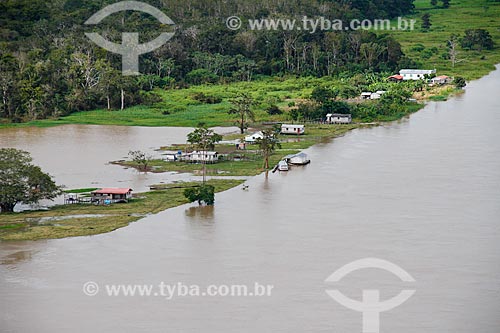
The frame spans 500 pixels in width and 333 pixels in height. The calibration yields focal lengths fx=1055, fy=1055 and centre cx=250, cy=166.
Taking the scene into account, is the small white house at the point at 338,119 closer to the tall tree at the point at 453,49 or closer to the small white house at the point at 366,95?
the small white house at the point at 366,95

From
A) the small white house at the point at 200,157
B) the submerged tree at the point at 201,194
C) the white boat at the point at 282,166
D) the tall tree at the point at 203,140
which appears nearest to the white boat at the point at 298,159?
the white boat at the point at 282,166

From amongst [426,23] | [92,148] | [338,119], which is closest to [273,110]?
[338,119]

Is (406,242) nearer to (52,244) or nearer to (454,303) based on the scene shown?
(454,303)

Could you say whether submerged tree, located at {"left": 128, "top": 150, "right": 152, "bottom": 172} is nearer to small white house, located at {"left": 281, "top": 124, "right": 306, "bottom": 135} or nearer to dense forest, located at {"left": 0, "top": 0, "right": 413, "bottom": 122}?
small white house, located at {"left": 281, "top": 124, "right": 306, "bottom": 135}

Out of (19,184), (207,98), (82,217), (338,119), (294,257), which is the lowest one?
(294,257)

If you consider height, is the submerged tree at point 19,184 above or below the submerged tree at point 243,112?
below

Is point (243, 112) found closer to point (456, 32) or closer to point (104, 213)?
point (104, 213)

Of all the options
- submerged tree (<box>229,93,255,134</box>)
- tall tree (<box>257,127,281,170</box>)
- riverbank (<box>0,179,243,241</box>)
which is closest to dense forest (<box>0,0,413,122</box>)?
submerged tree (<box>229,93,255,134</box>)
